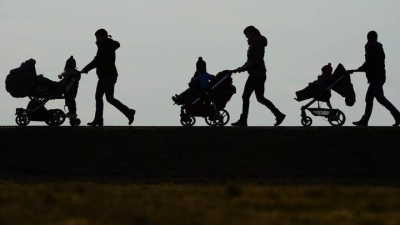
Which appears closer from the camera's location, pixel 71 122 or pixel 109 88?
pixel 109 88

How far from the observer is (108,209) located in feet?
31.2

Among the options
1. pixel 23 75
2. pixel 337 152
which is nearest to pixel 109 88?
pixel 23 75

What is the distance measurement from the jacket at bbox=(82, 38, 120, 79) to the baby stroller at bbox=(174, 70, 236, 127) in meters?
2.71

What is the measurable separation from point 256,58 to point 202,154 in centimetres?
385

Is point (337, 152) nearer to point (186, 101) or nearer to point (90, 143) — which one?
point (90, 143)

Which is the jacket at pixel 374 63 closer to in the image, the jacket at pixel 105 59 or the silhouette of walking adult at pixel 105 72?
the silhouette of walking adult at pixel 105 72

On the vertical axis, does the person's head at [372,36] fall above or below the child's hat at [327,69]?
above

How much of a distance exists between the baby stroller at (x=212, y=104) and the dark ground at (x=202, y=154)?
157 inches

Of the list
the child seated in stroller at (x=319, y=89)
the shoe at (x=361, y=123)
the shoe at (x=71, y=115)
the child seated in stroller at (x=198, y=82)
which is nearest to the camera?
the shoe at (x=361, y=123)

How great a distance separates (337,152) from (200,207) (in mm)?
10596

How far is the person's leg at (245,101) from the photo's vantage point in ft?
76.7

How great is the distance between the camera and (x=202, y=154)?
19.7m

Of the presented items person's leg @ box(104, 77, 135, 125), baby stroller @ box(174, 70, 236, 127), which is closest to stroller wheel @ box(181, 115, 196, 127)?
baby stroller @ box(174, 70, 236, 127)

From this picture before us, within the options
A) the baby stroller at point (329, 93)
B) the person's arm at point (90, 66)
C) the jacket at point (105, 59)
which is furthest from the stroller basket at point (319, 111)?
the person's arm at point (90, 66)
